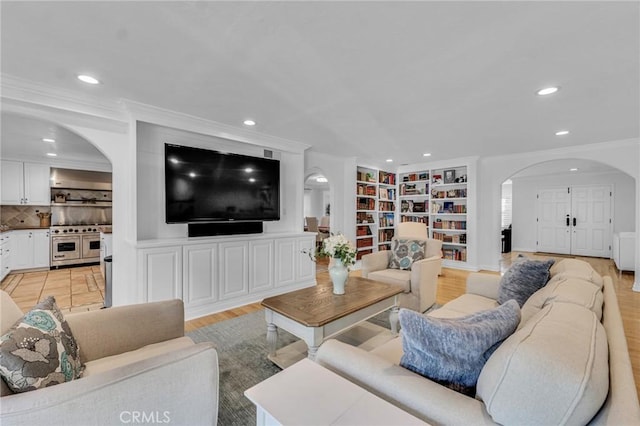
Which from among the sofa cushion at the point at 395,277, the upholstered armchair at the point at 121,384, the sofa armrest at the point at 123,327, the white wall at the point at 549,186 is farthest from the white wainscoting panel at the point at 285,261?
the white wall at the point at 549,186

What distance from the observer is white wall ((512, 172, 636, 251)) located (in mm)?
6898

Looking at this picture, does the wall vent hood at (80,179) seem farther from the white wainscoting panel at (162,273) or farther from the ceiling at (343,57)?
the white wainscoting panel at (162,273)

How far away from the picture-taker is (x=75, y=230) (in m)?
5.98

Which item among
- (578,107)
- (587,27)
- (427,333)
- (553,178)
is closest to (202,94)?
(427,333)

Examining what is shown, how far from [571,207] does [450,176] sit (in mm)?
4447


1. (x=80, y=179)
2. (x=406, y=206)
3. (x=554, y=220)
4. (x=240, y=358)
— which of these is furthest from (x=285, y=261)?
(x=554, y=220)

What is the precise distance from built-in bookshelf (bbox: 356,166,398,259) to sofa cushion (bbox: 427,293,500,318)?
3.42 metres

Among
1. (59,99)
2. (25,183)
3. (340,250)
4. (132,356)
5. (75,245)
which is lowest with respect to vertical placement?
(132,356)

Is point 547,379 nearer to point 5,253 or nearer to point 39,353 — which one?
point 39,353

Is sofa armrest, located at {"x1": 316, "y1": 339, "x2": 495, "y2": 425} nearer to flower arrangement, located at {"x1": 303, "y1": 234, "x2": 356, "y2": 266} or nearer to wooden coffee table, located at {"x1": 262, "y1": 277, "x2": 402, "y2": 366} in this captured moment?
wooden coffee table, located at {"x1": 262, "y1": 277, "x2": 402, "y2": 366}

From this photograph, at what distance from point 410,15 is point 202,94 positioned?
76.5 inches

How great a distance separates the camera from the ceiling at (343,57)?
1562mm

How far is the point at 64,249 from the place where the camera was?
19.1ft

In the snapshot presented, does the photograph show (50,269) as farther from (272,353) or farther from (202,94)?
(272,353)
